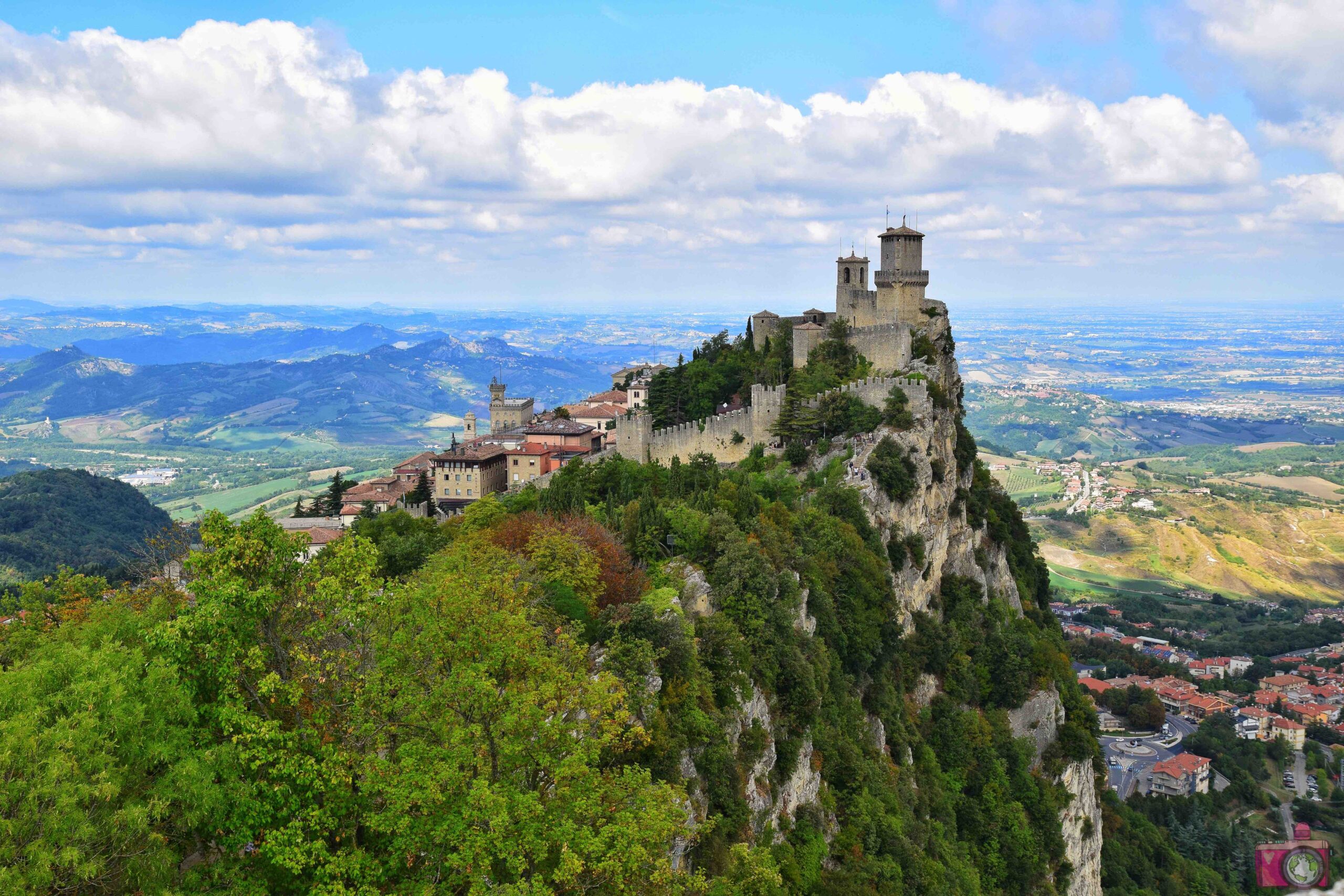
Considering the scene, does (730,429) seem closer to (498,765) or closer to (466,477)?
(466,477)

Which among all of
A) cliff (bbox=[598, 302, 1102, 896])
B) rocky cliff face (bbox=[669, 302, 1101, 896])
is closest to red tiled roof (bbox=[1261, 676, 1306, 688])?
cliff (bbox=[598, 302, 1102, 896])

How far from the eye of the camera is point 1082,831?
56250 mm

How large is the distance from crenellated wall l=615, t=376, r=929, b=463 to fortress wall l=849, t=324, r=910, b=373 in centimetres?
320

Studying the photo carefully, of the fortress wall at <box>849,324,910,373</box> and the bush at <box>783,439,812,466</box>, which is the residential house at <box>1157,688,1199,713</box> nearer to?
the fortress wall at <box>849,324,910,373</box>

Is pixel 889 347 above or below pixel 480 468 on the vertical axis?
above

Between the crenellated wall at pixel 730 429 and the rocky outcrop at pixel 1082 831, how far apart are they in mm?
23581

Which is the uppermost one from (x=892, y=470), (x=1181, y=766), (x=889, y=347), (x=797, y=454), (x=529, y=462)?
(x=889, y=347)

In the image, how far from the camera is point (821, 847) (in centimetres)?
2984

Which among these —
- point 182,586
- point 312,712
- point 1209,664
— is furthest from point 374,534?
point 1209,664

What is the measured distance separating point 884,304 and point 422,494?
3075 cm

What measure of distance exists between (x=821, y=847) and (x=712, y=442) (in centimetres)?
2827

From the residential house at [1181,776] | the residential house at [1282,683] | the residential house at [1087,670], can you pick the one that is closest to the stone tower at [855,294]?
the residential house at [1181,776]

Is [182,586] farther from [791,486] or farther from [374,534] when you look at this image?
[791,486]

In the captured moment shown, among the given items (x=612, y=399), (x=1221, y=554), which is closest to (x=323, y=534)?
(x=612, y=399)
